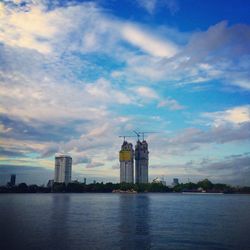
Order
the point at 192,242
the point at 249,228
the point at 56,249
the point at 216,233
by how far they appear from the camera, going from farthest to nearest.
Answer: the point at 249,228, the point at 216,233, the point at 192,242, the point at 56,249

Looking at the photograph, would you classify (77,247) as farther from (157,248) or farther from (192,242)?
(192,242)

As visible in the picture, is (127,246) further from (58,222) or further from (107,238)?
(58,222)

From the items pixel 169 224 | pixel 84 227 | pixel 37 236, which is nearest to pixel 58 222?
pixel 84 227

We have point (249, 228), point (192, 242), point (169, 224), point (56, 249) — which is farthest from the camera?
point (169, 224)

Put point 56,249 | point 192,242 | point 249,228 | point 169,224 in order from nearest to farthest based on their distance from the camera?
point 56,249
point 192,242
point 249,228
point 169,224

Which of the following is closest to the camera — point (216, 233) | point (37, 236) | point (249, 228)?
point (37, 236)

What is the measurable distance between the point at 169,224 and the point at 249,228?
17730 mm

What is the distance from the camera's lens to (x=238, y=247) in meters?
53.2

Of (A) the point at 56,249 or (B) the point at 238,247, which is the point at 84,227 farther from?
(B) the point at 238,247

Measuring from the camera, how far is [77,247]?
52.8 meters

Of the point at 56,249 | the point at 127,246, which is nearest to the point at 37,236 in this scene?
the point at 56,249

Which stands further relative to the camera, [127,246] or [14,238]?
[14,238]

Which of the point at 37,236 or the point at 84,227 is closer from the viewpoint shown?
the point at 37,236

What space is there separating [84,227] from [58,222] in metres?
11.0
